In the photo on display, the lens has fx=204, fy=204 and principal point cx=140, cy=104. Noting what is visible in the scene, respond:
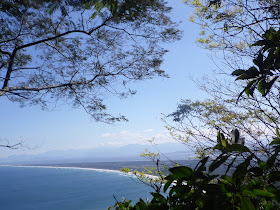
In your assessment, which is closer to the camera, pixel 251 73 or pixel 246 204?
pixel 246 204

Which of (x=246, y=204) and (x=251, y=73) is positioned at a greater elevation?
(x=251, y=73)

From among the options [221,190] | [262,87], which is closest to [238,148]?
[221,190]

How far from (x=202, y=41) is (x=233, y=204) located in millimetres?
2627

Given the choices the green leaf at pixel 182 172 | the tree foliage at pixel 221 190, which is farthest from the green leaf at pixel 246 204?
the green leaf at pixel 182 172

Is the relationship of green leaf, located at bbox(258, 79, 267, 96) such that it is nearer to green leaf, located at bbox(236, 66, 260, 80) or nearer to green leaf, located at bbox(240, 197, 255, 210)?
green leaf, located at bbox(236, 66, 260, 80)

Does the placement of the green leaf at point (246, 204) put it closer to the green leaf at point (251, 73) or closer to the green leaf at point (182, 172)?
the green leaf at point (182, 172)

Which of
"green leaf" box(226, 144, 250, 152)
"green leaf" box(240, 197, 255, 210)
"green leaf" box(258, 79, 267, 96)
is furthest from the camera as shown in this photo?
"green leaf" box(258, 79, 267, 96)

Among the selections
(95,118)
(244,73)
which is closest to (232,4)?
(244,73)

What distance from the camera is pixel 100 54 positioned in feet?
16.9

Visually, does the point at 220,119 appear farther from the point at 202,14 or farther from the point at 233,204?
the point at 233,204

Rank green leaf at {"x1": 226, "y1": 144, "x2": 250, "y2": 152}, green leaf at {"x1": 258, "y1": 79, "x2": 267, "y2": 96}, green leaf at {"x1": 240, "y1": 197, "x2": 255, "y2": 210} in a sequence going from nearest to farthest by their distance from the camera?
green leaf at {"x1": 240, "y1": 197, "x2": 255, "y2": 210}
green leaf at {"x1": 226, "y1": 144, "x2": 250, "y2": 152}
green leaf at {"x1": 258, "y1": 79, "x2": 267, "y2": 96}

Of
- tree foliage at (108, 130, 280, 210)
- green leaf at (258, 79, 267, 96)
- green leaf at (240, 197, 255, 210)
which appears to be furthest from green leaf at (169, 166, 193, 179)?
green leaf at (258, 79, 267, 96)

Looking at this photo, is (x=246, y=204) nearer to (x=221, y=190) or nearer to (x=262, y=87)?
(x=221, y=190)

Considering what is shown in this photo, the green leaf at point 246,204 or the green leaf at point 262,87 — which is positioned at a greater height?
the green leaf at point 262,87
